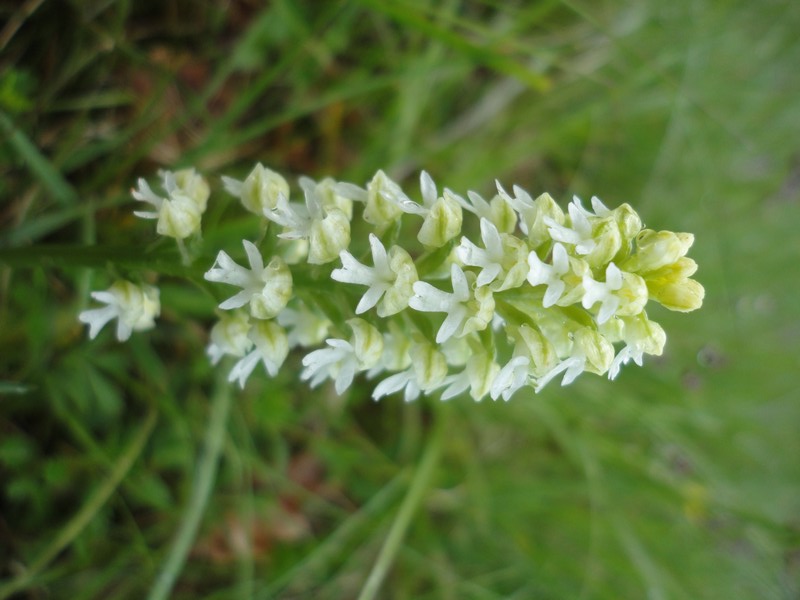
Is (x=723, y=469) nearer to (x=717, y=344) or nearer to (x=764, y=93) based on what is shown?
(x=717, y=344)

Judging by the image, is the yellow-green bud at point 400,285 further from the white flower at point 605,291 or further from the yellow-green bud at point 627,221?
the yellow-green bud at point 627,221

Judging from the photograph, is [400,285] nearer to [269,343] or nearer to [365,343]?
[365,343]

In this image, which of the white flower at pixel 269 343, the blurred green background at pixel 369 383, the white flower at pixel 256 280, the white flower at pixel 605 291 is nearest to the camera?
the white flower at pixel 605 291

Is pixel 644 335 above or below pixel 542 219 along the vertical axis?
below

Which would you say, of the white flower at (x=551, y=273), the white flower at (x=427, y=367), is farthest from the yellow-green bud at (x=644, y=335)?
the white flower at (x=427, y=367)

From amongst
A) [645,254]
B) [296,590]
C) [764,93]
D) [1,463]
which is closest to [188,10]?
[1,463]

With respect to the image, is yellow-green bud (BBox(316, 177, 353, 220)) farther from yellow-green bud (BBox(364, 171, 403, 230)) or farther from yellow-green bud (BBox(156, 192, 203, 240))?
yellow-green bud (BBox(156, 192, 203, 240))

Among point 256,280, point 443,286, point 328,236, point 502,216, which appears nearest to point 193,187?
point 256,280
